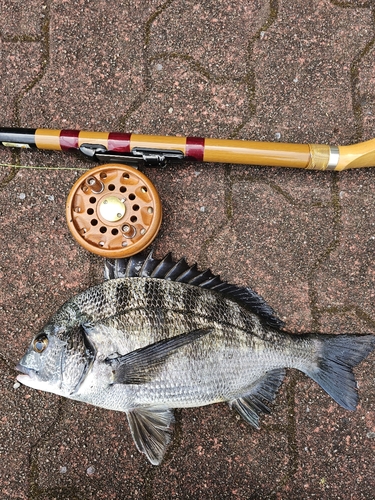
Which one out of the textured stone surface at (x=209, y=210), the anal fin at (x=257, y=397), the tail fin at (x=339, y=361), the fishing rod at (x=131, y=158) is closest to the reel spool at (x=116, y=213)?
the fishing rod at (x=131, y=158)

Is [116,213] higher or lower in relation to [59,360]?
higher

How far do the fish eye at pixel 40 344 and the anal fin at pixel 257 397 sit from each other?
1141 mm

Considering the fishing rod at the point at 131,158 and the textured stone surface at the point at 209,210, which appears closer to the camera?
the fishing rod at the point at 131,158

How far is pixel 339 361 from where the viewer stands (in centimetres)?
267

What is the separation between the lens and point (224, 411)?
286cm

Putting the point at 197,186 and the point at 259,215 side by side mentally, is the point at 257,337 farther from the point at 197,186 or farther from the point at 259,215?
the point at 197,186

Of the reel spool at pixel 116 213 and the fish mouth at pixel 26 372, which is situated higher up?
the reel spool at pixel 116 213

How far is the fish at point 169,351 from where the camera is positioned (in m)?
2.45

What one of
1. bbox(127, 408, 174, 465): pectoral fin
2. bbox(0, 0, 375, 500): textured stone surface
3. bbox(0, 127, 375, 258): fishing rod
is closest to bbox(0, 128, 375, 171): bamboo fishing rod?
bbox(0, 127, 375, 258): fishing rod

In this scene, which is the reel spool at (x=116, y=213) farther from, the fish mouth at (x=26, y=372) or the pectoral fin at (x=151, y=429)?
the pectoral fin at (x=151, y=429)

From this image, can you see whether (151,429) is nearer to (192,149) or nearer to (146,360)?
(146,360)

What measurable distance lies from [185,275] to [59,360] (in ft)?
2.80

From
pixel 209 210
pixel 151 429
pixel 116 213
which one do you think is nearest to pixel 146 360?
pixel 151 429

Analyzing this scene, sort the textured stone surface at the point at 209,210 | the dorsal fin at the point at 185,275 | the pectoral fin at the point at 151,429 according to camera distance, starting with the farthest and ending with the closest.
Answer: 1. the textured stone surface at the point at 209,210
2. the dorsal fin at the point at 185,275
3. the pectoral fin at the point at 151,429
